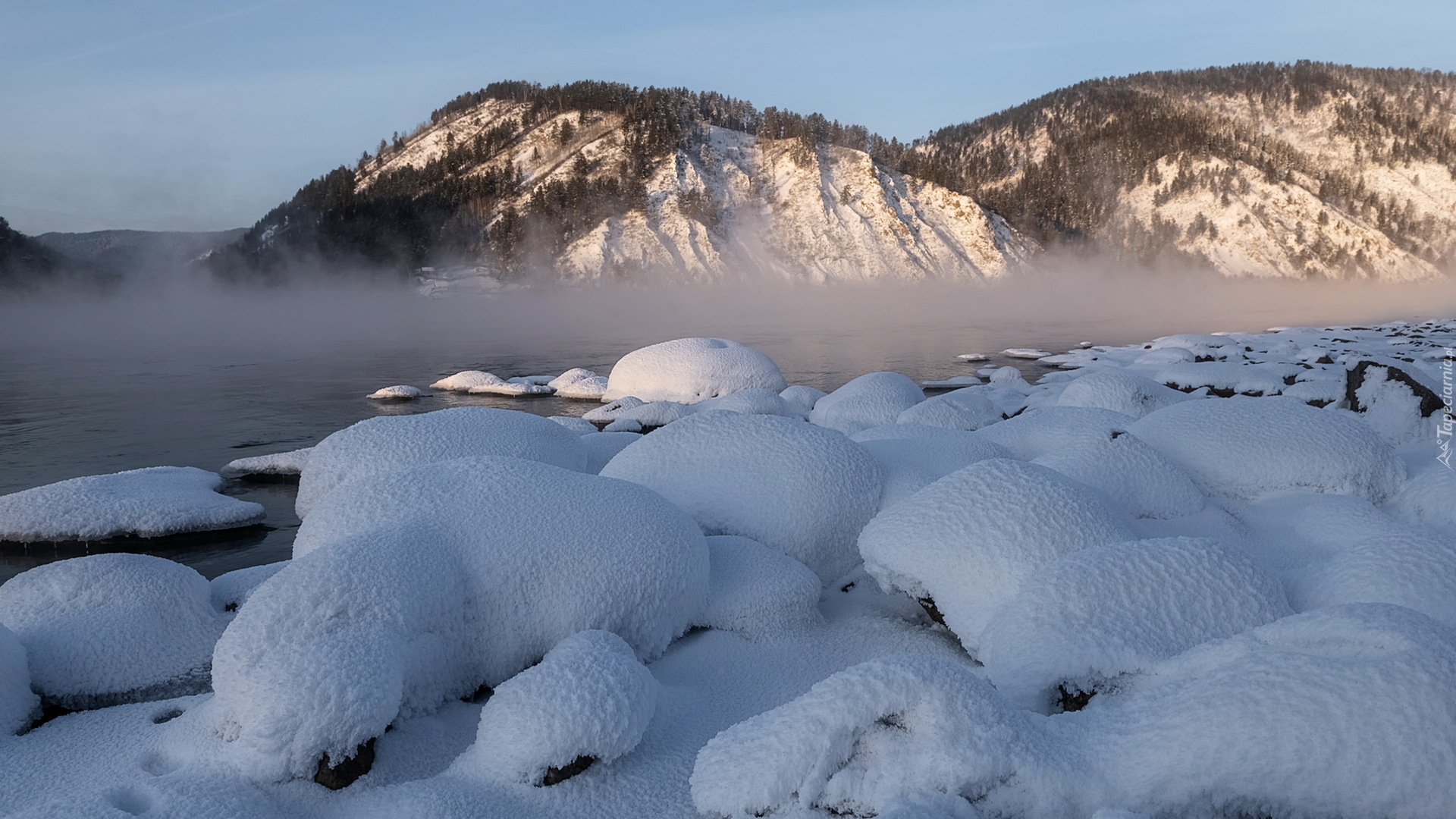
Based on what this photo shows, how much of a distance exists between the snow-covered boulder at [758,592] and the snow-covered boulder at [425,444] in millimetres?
2142

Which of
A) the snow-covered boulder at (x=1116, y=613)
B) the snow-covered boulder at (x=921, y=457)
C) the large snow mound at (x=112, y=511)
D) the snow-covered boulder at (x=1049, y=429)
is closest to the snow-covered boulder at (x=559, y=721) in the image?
the snow-covered boulder at (x=1116, y=613)

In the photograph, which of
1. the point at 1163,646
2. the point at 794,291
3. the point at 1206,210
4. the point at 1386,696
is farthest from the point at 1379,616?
the point at 1206,210

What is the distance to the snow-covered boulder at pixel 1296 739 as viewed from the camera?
7.49 ft

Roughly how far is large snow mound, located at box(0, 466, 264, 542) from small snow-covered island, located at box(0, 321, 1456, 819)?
251cm

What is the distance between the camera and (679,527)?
430cm

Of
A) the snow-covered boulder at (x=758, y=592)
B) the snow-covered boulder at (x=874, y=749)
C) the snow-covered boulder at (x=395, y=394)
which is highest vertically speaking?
the snow-covered boulder at (x=874, y=749)

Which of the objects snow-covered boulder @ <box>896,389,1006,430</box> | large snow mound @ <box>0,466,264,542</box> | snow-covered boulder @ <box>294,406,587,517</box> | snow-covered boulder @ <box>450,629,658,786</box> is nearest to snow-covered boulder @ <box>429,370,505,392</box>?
large snow mound @ <box>0,466,264,542</box>

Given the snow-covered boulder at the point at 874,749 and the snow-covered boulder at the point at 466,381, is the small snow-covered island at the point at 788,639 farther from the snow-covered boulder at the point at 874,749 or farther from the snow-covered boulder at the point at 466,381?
the snow-covered boulder at the point at 466,381

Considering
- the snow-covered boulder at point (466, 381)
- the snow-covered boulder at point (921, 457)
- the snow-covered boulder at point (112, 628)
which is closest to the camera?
the snow-covered boulder at point (112, 628)

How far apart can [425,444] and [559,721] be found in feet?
12.2

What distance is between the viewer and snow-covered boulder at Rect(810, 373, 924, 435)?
1105cm

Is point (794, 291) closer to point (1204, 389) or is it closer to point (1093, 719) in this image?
point (1204, 389)

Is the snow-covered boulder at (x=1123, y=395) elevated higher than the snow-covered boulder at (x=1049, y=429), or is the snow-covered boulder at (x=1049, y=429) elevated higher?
the snow-covered boulder at (x=1049, y=429)

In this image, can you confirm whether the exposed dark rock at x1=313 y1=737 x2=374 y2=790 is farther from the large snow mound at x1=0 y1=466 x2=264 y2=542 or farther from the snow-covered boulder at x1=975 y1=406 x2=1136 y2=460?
the large snow mound at x1=0 y1=466 x2=264 y2=542
